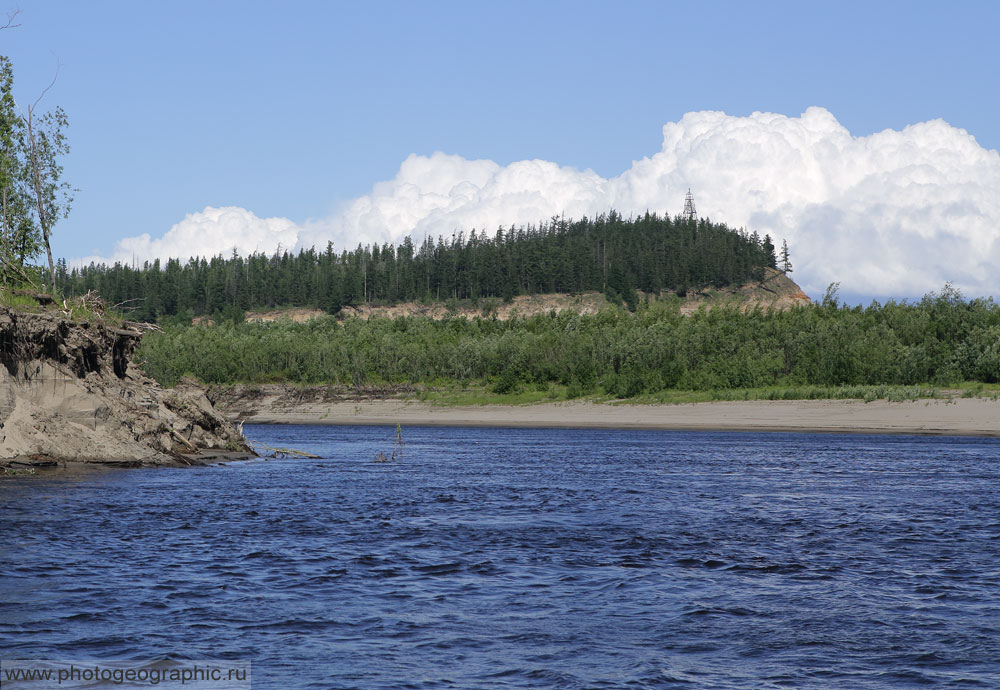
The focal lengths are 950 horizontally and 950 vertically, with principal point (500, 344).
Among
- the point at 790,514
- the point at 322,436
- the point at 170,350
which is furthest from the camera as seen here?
the point at 170,350

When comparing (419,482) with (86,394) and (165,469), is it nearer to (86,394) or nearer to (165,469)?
(165,469)

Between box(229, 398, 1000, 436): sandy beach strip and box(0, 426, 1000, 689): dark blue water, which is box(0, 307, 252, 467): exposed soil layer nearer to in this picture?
box(0, 426, 1000, 689): dark blue water

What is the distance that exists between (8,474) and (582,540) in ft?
72.6

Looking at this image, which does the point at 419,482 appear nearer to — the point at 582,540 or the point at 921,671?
the point at 582,540

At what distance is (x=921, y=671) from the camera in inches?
512

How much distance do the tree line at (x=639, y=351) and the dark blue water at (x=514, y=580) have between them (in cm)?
6570

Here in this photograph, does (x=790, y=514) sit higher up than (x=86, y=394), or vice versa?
(x=86, y=394)

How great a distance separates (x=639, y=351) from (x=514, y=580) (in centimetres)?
10723

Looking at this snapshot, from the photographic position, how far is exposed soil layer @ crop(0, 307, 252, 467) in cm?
3519

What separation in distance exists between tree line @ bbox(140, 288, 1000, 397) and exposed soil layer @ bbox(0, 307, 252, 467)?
77.8 meters

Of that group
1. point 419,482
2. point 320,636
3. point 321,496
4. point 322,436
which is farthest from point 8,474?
point 322,436

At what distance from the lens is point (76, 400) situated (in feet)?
120

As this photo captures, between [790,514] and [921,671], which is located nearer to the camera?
[921,671]

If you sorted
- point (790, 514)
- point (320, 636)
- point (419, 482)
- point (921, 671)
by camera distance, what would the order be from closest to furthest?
point (921, 671)
point (320, 636)
point (790, 514)
point (419, 482)
